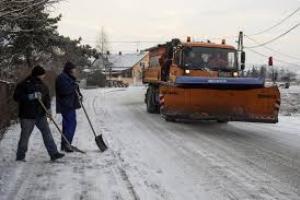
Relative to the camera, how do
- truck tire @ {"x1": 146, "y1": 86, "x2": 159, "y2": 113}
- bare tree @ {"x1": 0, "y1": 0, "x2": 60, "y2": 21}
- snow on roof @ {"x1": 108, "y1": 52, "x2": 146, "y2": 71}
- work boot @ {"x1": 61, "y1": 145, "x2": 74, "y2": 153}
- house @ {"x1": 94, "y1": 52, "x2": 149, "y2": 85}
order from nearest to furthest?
bare tree @ {"x1": 0, "y1": 0, "x2": 60, "y2": 21}, work boot @ {"x1": 61, "y1": 145, "x2": 74, "y2": 153}, truck tire @ {"x1": 146, "y1": 86, "x2": 159, "y2": 113}, house @ {"x1": 94, "y1": 52, "x2": 149, "y2": 85}, snow on roof @ {"x1": 108, "y1": 52, "x2": 146, "y2": 71}

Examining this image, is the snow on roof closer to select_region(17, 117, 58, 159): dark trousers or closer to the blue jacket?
the blue jacket

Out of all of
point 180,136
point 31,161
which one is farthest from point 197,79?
point 31,161

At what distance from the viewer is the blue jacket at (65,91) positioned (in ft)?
37.4

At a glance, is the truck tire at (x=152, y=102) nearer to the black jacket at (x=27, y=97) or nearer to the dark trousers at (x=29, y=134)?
the dark trousers at (x=29, y=134)

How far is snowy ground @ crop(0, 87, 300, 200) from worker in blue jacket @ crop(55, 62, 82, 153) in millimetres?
579

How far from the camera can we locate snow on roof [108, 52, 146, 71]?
115 meters

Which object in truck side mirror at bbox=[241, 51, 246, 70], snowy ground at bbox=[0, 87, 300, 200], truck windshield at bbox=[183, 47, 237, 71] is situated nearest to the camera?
snowy ground at bbox=[0, 87, 300, 200]

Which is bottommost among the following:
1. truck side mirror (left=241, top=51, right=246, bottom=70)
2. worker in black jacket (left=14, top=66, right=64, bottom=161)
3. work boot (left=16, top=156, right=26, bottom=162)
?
work boot (left=16, top=156, right=26, bottom=162)

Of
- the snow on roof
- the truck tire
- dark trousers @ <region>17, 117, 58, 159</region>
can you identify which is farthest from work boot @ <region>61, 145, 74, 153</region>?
the snow on roof

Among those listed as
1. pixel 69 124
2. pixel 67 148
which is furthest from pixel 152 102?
pixel 67 148

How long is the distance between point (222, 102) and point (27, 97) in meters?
7.24

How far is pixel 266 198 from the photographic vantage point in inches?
302

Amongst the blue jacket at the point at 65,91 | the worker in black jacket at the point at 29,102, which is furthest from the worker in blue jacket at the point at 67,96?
the worker in black jacket at the point at 29,102

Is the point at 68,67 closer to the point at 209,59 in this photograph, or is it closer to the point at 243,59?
the point at 209,59
